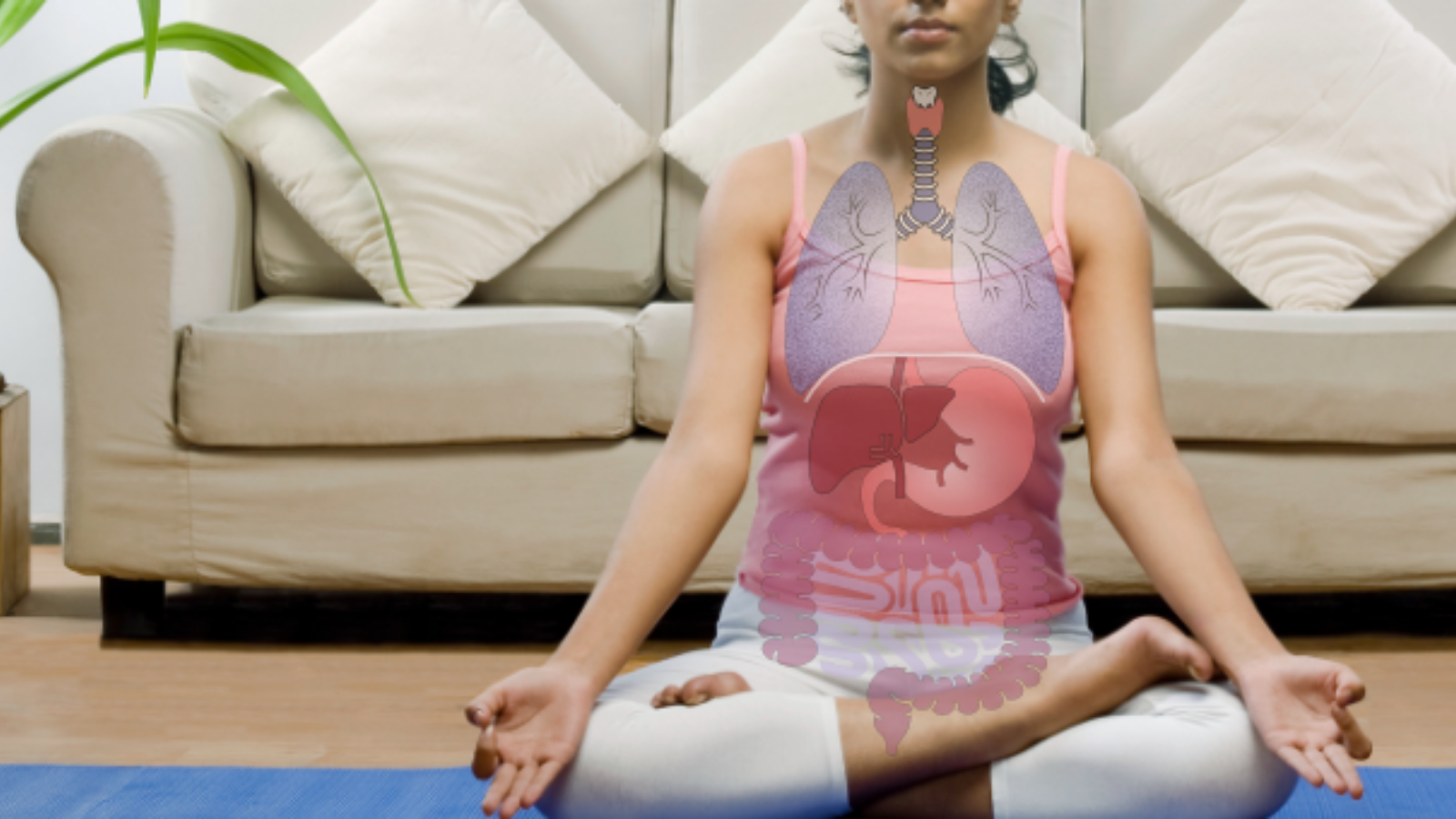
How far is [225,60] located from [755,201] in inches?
45.1

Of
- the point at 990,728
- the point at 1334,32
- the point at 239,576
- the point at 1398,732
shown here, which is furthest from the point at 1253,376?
the point at 239,576

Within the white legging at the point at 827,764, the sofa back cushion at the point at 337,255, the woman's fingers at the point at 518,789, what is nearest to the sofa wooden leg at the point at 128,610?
the sofa back cushion at the point at 337,255

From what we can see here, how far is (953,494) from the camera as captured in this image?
71 centimetres

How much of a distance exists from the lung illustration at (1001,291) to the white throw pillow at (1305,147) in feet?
A: 4.37

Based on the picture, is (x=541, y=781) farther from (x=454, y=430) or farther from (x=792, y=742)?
(x=454, y=430)

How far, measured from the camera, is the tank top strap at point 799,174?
2.74 feet

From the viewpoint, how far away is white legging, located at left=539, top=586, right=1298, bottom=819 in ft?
2.51

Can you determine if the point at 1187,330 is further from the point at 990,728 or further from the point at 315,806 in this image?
the point at 315,806

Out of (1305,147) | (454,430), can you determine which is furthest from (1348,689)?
(1305,147)

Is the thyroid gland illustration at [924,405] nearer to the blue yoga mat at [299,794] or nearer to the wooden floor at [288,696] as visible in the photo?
the blue yoga mat at [299,794]

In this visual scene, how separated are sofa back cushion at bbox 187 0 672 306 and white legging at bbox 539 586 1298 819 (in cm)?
133

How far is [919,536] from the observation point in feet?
2.38

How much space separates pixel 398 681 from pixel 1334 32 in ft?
5.38

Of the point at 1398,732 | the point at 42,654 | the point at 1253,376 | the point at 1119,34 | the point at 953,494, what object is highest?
the point at 1119,34
